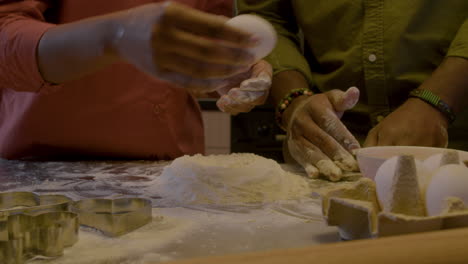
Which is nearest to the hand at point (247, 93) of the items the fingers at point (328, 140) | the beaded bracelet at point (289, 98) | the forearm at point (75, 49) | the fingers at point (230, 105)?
the fingers at point (230, 105)

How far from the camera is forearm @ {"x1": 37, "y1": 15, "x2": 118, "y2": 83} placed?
2.97ft

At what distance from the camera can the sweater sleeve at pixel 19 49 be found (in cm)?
104

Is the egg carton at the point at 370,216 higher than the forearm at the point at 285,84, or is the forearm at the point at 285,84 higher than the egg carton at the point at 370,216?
the forearm at the point at 285,84

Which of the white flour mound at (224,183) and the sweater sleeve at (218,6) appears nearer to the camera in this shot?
the white flour mound at (224,183)

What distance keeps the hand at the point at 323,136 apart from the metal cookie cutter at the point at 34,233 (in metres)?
0.67

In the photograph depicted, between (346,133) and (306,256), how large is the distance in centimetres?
88

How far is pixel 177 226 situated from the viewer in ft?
2.68

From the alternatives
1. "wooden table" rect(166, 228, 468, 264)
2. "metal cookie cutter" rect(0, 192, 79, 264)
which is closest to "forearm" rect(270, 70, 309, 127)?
"metal cookie cutter" rect(0, 192, 79, 264)

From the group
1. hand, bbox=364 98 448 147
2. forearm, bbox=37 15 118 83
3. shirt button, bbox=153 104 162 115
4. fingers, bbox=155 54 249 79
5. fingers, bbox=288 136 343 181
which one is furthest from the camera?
shirt button, bbox=153 104 162 115

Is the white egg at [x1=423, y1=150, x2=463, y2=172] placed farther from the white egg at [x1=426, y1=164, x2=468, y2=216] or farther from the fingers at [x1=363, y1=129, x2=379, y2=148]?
the fingers at [x1=363, y1=129, x2=379, y2=148]

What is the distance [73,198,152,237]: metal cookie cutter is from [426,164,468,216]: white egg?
1.37 ft

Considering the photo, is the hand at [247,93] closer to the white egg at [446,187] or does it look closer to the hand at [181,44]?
the hand at [181,44]

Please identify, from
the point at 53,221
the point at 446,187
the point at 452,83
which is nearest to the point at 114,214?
the point at 53,221

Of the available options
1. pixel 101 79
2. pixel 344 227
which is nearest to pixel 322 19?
Answer: pixel 101 79
